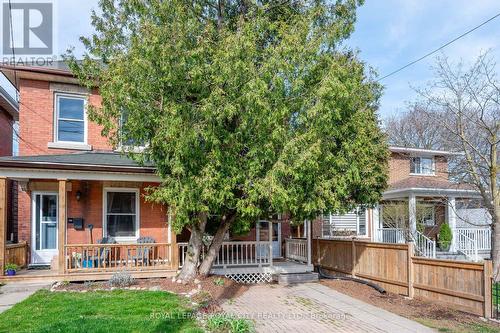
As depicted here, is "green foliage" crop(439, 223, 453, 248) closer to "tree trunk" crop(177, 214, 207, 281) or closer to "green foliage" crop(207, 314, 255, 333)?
"tree trunk" crop(177, 214, 207, 281)

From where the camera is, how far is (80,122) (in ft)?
45.9

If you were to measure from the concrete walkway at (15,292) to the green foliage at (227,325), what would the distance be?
14.7 feet

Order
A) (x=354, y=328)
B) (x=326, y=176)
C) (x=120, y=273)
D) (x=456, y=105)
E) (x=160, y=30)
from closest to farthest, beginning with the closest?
(x=354, y=328), (x=160, y=30), (x=326, y=176), (x=120, y=273), (x=456, y=105)

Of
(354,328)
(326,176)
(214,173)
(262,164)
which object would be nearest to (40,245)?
(214,173)

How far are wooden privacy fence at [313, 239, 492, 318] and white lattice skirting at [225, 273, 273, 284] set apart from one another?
2.74 m

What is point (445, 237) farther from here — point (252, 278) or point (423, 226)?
point (252, 278)

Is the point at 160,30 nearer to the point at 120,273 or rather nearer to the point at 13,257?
the point at 120,273

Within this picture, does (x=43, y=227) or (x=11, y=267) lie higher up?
(x=43, y=227)

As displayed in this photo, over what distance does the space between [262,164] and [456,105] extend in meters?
7.87

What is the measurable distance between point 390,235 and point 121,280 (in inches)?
532

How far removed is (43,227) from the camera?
13141 mm

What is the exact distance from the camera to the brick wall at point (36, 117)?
43.6 feet

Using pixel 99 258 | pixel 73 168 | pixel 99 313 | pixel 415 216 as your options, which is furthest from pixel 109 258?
pixel 415 216

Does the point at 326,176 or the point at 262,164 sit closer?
the point at 262,164
